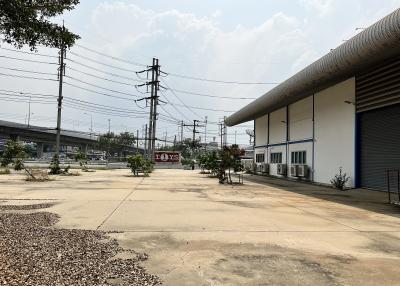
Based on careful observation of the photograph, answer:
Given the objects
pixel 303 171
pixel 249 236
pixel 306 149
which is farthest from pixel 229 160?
pixel 249 236

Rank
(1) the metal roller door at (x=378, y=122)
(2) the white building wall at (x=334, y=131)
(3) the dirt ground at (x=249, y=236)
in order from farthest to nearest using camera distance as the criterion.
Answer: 1. (2) the white building wall at (x=334, y=131)
2. (1) the metal roller door at (x=378, y=122)
3. (3) the dirt ground at (x=249, y=236)

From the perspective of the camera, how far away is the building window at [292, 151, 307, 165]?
108 ft

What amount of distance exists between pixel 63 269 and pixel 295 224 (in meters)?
6.72

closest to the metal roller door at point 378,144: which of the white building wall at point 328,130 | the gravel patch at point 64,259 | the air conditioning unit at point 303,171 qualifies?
the white building wall at point 328,130

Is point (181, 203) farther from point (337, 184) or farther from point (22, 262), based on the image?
point (337, 184)

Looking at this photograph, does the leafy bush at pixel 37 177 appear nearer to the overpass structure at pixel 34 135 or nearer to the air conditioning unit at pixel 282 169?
the air conditioning unit at pixel 282 169

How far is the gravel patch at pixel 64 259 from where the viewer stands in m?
5.84

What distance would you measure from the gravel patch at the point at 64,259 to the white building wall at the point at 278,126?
31690 millimetres

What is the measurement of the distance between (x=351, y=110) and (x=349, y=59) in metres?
5.14

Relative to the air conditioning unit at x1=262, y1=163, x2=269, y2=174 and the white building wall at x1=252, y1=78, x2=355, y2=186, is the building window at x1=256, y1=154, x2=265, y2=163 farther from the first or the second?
→ the white building wall at x1=252, y1=78, x2=355, y2=186

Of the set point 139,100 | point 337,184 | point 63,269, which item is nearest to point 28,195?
point 63,269

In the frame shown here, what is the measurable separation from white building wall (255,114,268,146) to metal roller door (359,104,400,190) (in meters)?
22.0

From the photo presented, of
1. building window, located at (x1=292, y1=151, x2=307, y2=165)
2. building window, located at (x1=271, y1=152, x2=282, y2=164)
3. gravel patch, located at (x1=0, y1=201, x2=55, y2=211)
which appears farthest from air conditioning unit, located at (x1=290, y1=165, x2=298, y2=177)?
gravel patch, located at (x1=0, y1=201, x2=55, y2=211)

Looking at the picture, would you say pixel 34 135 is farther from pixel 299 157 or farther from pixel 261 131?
pixel 299 157
